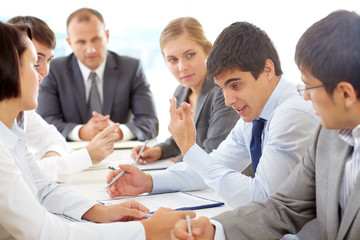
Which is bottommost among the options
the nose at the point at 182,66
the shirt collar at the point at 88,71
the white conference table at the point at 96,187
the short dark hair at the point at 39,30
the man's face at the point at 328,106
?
the white conference table at the point at 96,187

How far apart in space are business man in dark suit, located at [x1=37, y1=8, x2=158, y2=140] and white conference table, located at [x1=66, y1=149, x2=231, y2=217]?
1.30m

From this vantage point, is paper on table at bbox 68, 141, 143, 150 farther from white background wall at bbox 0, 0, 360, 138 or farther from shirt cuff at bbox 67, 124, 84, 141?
white background wall at bbox 0, 0, 360, 138

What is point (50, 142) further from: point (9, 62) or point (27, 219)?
point (27, 219)

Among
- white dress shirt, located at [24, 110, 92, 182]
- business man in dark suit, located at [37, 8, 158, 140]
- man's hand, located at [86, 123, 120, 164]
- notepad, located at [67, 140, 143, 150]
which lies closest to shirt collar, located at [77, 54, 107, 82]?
business man in dark suit, located at [37, 8, 158, 140]

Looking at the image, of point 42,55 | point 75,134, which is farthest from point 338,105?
point 75,134

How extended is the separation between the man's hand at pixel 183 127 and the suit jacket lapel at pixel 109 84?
2094 mm

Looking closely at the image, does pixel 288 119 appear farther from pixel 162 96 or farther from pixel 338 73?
pixel 162 96

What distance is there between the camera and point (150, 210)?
169 centimetres

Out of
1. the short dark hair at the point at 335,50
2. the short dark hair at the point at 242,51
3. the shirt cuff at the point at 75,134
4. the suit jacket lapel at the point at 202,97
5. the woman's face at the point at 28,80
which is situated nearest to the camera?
the short dark hair at the point at 335,50

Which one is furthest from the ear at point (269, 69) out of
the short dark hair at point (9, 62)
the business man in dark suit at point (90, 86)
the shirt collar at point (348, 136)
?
the business man in dark suit at point (90, 86)

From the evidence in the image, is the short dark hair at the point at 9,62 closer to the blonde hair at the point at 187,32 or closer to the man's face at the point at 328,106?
the man's face at the point at 328,106

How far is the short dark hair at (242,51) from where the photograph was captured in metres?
1.80

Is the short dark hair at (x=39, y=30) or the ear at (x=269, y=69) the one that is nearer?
the ear at (x=269, y=69)

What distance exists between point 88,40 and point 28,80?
8.04 feet
